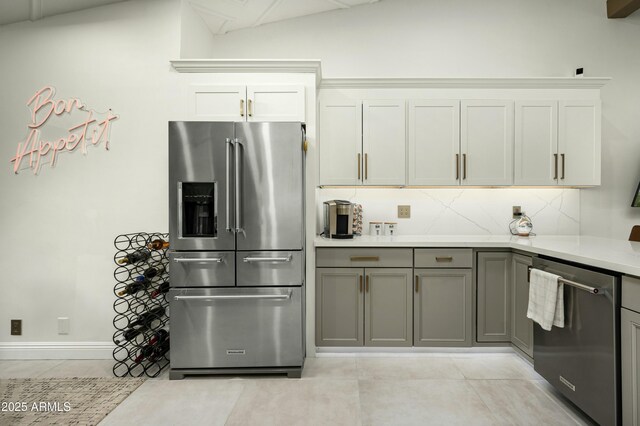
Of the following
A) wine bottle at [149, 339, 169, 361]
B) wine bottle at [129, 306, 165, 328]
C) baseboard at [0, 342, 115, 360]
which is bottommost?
baseboard at [0, 342, 115, 360]

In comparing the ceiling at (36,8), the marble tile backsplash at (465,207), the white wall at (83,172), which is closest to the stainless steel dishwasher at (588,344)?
the marble tile backsplash at (465,207)

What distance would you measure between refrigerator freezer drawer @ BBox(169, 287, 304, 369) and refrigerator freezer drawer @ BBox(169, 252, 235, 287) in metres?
0.06

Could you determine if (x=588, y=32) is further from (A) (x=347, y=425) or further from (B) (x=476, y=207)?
(A) (x=347, y=425)

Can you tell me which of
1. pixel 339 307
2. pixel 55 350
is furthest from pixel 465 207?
pixel 55 350

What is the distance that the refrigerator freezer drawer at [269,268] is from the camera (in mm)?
2400

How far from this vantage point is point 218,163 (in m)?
2.37

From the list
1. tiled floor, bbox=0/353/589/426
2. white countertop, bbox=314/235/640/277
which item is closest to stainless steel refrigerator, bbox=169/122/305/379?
tiled floor, bbox=0/353/589/426

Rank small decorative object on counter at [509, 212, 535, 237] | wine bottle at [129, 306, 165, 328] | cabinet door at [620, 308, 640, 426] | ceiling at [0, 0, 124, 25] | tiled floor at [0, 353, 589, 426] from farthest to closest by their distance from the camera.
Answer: small decorative object on counter at [509, 212, 535, 237]
ceiling at [0, 0, 124, 25]
wine bottle at [129, 306, 165, 328]
tiled floor at [0, 353, 589, 426]
cabinet door at [620, 308, 640, 426]

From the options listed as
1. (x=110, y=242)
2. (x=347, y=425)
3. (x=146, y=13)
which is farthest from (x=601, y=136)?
(x=110, y=242)

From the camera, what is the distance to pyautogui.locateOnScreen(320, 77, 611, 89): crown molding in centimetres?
301

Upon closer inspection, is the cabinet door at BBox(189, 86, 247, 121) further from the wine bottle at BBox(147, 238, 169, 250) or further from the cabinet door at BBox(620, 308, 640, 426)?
the cabinet door at BBox(620, 308, 640, 426)

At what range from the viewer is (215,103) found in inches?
110

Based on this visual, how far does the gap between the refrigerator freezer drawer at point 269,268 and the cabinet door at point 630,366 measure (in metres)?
1.78

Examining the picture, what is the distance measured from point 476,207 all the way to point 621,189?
4.60 feet
